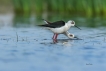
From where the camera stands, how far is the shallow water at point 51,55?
801 centimetres

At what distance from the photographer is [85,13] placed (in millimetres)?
24469

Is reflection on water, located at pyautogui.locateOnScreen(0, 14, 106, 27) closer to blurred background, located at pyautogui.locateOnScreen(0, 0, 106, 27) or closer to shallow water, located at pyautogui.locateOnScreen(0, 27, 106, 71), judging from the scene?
blurred background, located at pyautogui.locateOnScreen(0, 0, 106, 27)

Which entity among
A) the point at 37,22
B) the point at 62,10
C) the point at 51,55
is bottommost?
the point at 51,55

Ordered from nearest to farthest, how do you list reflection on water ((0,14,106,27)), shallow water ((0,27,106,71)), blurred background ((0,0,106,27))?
shallow water ((0,27,106,71)), reflection on water ((0,14,106,27)), blurred background ((0,0,106,27))

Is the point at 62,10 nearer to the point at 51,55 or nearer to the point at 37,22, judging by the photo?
the point at 37,22

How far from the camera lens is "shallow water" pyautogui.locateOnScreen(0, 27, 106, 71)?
801 centimetres

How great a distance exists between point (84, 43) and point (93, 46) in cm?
67

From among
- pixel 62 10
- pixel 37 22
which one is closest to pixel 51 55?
pixel 37 22

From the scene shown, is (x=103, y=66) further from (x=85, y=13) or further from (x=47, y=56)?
(x=85, y=13)

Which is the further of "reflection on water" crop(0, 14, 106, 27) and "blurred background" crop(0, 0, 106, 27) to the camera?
"blurred background" crop(0, 0, 106, 27)

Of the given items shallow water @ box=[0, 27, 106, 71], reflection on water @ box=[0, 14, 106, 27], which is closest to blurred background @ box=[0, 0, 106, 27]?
reflection on water @ box=[0, 14, 106, 27]

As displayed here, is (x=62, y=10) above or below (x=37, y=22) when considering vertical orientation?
above

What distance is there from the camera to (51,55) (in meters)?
9.26

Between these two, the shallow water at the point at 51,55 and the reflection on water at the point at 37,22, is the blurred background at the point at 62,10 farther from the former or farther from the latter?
the shallow water at the point at 51,55
